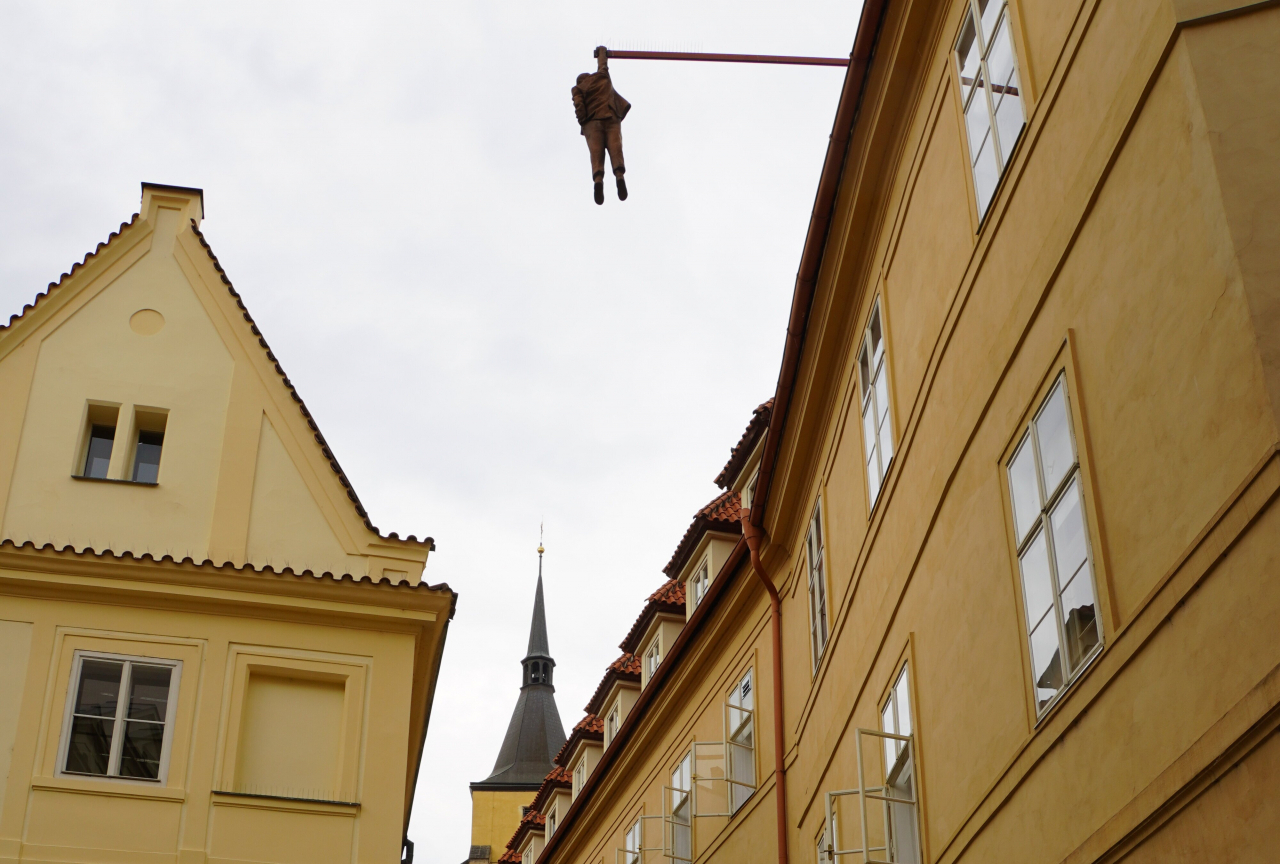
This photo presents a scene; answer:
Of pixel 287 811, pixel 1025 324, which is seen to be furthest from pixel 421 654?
pixel 1025 324

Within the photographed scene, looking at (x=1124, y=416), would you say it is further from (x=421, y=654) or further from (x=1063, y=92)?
(x=421, y=654)

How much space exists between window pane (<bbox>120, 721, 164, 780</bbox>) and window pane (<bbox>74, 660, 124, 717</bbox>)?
351 millimetres

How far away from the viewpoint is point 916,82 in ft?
39.3

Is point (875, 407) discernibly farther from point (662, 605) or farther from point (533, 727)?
point (533, 727)

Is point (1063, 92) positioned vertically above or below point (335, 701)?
above

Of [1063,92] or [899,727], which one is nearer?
[1063,92]

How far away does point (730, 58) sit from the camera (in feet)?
38.2

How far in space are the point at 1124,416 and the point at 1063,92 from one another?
217 cm

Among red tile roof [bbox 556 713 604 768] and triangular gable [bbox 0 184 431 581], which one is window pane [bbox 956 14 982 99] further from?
red tile roof [bbox 556 713 604 768]

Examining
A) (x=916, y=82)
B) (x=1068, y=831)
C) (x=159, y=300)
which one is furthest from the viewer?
(x=159, y=300)

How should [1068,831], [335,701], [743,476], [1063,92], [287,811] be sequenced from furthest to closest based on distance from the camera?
[743,476] → [335,701] → [287,811] → [1063,92] → [1068,831]

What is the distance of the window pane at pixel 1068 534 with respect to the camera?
7.86m

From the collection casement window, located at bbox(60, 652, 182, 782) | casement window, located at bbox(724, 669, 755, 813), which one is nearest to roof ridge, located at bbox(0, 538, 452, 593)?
casement window, located at bbox(60, 652, 182, 782)

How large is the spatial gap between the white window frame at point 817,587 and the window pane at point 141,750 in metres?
6.99
